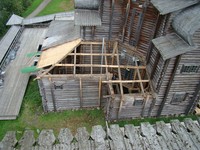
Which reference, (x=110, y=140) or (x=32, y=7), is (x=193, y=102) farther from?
(x=32, y=7)

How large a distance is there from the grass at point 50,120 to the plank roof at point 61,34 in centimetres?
619

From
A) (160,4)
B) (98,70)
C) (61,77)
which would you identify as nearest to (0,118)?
(61,77)

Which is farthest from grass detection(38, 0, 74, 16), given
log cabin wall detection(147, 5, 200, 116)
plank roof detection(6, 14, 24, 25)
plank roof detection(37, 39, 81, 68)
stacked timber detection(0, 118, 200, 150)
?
stacked timber detection(0, 118, 200, 150)

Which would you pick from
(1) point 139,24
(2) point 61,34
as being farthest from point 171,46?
(2) point 61,34

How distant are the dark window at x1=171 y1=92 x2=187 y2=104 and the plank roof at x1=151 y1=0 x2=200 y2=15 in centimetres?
680

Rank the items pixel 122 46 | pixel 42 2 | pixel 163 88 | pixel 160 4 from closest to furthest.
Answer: pixel 160 4, pixel 163 88, pixel 122 46, pixel 42 2

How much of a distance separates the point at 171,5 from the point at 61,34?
37.0 ft

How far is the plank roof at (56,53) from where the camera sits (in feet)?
60.6

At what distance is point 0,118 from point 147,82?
1335cm

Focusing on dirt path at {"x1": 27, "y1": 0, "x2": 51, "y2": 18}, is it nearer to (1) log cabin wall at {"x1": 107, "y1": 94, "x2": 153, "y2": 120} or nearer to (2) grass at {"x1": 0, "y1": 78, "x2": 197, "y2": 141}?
(2) grass at {"x1": 0, "y1": 78, "x2": 197, "y2": 141}

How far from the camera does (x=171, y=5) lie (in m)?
15.3

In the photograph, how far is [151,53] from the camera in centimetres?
1822

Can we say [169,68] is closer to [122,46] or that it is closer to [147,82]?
[147,82]

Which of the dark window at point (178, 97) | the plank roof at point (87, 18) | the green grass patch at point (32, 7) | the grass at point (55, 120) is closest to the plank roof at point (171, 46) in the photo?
the dark window at point (178, 97)
